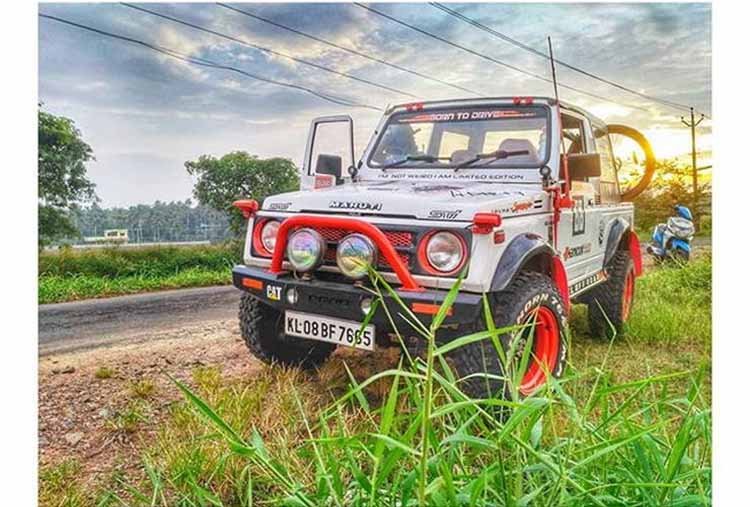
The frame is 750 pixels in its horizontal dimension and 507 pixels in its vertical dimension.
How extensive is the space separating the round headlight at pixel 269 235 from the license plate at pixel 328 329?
242 mm

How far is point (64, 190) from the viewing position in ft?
5.65

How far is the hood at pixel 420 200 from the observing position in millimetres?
1626

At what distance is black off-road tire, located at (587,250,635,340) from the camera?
2239 mm

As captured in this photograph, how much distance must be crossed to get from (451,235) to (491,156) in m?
0.56

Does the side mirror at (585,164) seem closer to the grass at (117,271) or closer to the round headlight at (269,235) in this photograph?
the round headlight at (269,235)

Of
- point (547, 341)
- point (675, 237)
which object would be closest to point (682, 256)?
point (675, 237)

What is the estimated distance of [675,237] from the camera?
1.88 m

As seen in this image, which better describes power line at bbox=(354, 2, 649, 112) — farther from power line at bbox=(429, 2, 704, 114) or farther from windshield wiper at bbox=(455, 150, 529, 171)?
windshield wiper at bbox=(455, 150, 529, 171)

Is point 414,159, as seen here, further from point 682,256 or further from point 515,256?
point 682,256

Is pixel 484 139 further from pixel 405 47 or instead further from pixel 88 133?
pixel 88 133

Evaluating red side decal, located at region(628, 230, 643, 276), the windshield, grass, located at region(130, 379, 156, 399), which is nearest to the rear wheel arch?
red side decal, located at region(628, 230, 643, 276)

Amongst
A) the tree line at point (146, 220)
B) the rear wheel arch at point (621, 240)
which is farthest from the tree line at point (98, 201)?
the rear wheel arch at point (621, 240)

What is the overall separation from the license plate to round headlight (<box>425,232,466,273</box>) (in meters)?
0.23
